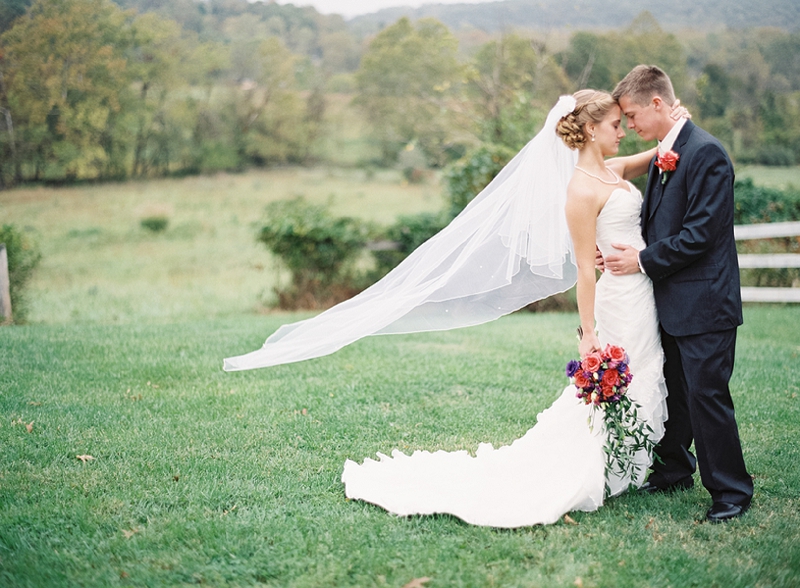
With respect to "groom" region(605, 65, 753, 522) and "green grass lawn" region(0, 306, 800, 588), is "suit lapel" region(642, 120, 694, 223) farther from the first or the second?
"green grass lawn" region(0, 306, 800, 588)

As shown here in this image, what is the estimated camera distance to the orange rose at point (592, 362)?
3746mm

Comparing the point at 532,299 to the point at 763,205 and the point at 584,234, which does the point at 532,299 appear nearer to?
the point at 584,234

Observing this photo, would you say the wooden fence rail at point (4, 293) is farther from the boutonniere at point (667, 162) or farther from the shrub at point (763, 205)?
the shrub at point (763, 205)

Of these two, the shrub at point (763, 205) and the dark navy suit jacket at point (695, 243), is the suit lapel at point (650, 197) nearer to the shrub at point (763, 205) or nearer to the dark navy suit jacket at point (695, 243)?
the dark navy suit jacket at point (695, 243)

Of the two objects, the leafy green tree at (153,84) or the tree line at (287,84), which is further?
the leafy green tree at (153,84)

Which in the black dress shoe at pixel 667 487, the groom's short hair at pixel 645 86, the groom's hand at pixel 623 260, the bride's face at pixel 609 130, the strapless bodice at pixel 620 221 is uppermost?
the groom's short hair at pixel 645 86

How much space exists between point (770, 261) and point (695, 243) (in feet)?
27.6

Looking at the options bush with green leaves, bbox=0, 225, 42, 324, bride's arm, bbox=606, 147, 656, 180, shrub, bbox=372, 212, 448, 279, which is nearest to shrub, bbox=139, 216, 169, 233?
bush with green leaves, bbox=0, 225, 42, 324

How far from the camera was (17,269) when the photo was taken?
33.6 feet

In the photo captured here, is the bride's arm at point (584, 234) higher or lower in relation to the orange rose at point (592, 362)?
higher

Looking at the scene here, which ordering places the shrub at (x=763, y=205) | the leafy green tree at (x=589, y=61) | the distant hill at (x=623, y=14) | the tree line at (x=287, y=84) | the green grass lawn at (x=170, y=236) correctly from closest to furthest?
1. the shrub at (x=763, y=205)
2. the green grass lawn at (x=170, y=236)
3. the tree line at (x=287, y=84)
4. the distant hill at (x=623, y=14)
5. the leafy green tree at (x=589, y=61)

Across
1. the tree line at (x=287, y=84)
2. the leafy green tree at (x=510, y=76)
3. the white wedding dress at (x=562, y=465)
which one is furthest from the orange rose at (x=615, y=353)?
the leafy green tree at (x=510, y=76)

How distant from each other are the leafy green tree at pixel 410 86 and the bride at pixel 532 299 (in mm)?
14924

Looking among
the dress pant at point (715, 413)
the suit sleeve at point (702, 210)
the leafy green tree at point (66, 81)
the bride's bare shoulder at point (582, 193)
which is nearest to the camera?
the suit sleeve at point (702, 210)
